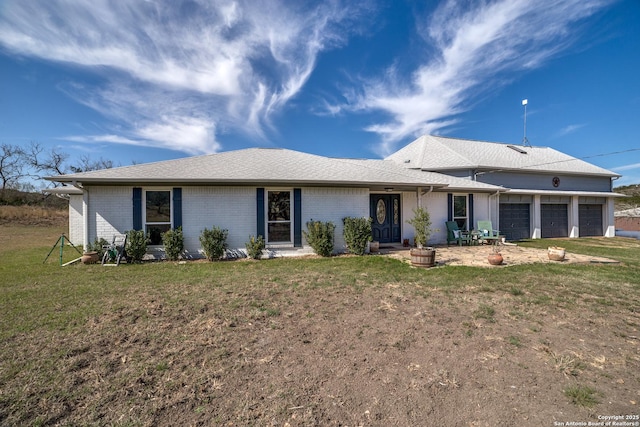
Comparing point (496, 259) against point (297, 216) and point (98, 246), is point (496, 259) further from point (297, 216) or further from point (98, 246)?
point (98, 246)

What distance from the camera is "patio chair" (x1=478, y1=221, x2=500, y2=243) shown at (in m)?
12.6

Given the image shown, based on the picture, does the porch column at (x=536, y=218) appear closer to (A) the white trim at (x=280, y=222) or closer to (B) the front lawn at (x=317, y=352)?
(B) the front lawn at (x=317, y=352)

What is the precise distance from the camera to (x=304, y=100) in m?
16.5

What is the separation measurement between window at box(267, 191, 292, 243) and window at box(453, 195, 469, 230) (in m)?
8.20

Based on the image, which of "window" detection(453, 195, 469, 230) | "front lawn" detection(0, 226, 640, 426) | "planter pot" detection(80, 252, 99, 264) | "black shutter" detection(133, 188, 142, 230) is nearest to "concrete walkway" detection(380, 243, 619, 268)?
"window" detection(453, 195, 469, 230)

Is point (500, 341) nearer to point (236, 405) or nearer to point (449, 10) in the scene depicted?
point (236, 405)

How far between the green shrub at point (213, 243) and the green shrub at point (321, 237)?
3078mm

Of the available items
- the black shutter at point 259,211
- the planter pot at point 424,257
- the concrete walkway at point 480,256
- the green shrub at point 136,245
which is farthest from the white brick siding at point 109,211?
the planter pot at point 424,257

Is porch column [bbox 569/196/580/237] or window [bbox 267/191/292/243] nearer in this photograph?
window [bbox 267/191/292/243]

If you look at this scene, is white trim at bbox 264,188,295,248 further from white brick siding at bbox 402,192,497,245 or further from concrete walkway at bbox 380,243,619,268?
white brick siding at bbox 402,192,497,245

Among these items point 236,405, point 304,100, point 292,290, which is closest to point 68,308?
point 292,290

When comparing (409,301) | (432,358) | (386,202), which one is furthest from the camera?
(386,202)

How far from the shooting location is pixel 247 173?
979 centimetres

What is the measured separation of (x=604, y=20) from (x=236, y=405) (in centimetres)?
1622
